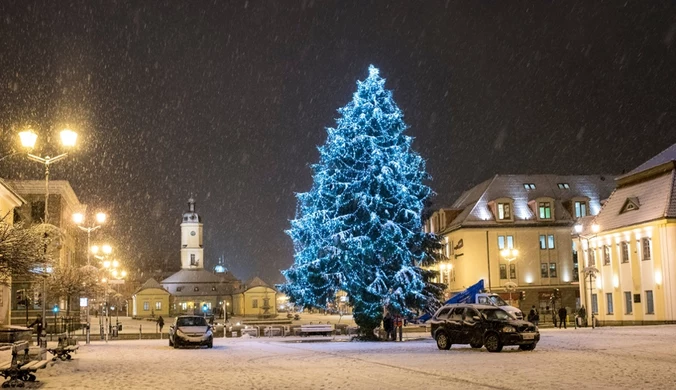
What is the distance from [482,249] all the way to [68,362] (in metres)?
56.4

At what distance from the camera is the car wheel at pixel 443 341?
1155 inches

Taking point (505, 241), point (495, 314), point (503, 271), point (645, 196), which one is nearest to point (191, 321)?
point (495, 314)

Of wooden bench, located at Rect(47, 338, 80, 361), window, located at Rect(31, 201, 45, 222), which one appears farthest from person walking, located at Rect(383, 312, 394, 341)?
window, located at Rect(31, 201, 45, 222)

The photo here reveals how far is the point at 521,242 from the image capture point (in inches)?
3041

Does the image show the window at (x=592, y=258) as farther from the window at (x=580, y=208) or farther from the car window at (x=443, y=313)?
the car window at (x=443, y=313)

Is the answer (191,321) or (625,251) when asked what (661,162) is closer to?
(625,251)

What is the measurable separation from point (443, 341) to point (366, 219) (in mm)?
10873

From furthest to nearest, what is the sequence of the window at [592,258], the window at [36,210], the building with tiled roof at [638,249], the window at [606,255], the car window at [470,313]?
1. the window at [36,210]
2. the window at [592,258]
3. the window at [606,255]
4. the building with tiled roof at [638,249]
5. the car window at [470,313]

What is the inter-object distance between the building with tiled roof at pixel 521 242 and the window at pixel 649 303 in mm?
21719

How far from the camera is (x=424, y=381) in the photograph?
16.9m

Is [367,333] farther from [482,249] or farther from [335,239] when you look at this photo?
[482,249]

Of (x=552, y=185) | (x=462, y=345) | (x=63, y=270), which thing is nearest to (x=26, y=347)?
(x=462, y=345)

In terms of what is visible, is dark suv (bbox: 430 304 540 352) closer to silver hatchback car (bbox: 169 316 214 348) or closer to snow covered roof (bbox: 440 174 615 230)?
silver hatchback car (bbox: 169 316 214 348)

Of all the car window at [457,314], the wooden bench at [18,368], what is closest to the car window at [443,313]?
the car window at [457,314]
